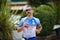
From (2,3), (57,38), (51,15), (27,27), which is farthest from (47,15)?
(27,27)

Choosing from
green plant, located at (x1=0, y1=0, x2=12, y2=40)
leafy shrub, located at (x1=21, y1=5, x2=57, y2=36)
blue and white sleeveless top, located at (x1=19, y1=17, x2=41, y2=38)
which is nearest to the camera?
blue and white sleeveless top, located at (x1=19, y1=17, x2=41, y2=38)

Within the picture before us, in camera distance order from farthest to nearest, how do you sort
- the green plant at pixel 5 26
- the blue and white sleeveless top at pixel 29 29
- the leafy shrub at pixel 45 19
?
the leafy shrub at pixel 45 19, the green plant at pixel 5 26, the blue and white sleeveless top at pixel 29 29

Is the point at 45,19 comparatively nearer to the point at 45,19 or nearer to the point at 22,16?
the point at 45,19

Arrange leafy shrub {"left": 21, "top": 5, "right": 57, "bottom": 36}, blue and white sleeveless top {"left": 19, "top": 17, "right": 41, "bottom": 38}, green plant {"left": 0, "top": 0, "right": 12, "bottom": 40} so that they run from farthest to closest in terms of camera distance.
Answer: leafy shrub {"left": 21, "top": 5, "right": 57, "bottom": 36}
green plant {"left": 0, "top": 0, "right": 12, "bottom": 40}
blue and white sleeveless top {"left": 19, "top": 17, "right": 41, "bottom": 38}

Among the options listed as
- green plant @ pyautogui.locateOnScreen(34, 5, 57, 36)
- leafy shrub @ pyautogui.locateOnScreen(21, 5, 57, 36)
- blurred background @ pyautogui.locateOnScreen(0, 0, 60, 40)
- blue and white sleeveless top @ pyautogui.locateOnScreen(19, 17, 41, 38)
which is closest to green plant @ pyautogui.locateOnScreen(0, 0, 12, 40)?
blurred background @ pyautogui.locateOnScreen(0, 0, 60, 40)

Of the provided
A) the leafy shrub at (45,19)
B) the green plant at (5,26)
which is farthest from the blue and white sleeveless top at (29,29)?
the leafy shrub at (45,19)

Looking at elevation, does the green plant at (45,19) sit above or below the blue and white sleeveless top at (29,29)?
below

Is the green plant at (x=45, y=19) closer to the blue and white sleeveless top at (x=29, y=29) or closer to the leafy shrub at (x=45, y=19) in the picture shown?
the leafy shrub at (x=45, y=19)

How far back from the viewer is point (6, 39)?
7.39m

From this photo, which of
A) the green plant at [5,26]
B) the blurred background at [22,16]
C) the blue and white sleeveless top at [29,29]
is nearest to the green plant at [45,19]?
the blurred background at [22,16]

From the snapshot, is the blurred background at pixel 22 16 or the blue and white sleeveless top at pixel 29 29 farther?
the blurred background at pixel 22 16

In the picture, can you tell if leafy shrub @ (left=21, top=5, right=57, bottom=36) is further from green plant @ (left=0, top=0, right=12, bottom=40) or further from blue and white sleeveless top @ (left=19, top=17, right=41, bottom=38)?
blue and white sleeveless top @ (left=19, top=17, right=41, bottom=38)

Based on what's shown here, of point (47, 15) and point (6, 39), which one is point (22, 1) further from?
point (6, 39)

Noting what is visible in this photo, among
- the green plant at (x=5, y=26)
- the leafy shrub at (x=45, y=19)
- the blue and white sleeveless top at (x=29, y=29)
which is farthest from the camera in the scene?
the leafy shrub at (x=45, y=19)
